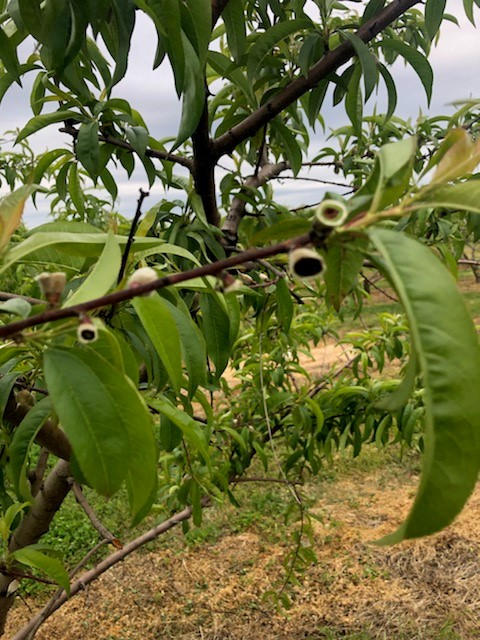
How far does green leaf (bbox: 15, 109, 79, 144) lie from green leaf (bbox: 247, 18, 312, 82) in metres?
0.29

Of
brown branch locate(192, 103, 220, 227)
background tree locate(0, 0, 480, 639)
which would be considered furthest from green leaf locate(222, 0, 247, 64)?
brown branch locate(192, 103, 220, 227)

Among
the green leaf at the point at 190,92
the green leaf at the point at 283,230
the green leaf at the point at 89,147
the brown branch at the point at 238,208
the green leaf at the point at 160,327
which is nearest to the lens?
the green leaf at the point at 283,230

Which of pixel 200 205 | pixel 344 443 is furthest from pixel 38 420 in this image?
pixel 344 443

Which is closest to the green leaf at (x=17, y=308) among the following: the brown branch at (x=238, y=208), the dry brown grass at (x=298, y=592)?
the brown branch at (x=238, y=208)

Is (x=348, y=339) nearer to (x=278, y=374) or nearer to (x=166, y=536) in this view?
(x=278, y=374)

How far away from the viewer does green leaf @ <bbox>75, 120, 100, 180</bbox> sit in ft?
2.56

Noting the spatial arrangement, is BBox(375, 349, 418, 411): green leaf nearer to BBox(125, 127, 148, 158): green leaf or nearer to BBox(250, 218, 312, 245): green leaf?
BBox(250, 218, 312, 245): green leaf

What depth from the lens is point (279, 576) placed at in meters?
2.17

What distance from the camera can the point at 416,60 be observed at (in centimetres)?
87

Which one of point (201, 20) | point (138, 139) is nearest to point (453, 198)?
point (201, 20)

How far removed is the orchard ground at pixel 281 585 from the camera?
74.4 inches

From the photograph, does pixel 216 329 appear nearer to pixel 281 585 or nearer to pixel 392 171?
pixel 392 171

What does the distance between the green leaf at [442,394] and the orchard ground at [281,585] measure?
5.25 feet

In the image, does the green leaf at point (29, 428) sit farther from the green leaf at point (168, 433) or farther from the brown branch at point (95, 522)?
the brown branch at point (95, 522)
